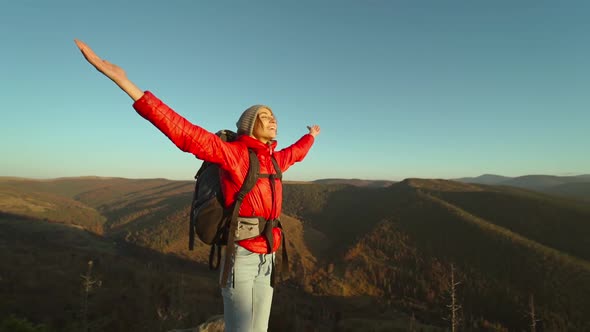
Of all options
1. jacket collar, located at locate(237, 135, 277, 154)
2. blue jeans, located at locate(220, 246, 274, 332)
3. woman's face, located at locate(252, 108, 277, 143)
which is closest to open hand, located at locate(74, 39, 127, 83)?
jacket collar, located at locate(237, 135, 277, 154)

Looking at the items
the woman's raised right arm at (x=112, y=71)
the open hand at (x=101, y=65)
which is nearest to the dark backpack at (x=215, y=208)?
the woman's raised right arm at (x=112, y=71)

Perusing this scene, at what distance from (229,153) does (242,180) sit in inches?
12.5

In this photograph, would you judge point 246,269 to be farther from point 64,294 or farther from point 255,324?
point 64,294

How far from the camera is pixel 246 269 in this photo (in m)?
2.93

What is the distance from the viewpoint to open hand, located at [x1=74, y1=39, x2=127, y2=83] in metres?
2.04

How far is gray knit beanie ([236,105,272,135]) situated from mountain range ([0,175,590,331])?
71.7 feet

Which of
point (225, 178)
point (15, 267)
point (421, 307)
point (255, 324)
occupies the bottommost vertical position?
point (421, 307)

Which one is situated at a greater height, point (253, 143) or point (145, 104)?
point (145, 104)

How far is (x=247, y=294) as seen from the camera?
9.52 feet

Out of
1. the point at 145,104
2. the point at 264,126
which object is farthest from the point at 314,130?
the point at 145,104

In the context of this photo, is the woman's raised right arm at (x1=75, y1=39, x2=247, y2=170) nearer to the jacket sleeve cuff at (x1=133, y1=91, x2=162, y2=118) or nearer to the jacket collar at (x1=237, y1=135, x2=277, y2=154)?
the jacket sleeve cuff at (x1=133, y1=91, x2=162, y2=118)

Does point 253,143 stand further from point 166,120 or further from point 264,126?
point 166,120

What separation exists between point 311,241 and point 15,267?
77.1 metres

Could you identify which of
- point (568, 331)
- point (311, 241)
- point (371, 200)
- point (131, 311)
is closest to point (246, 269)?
point (131, 311)
